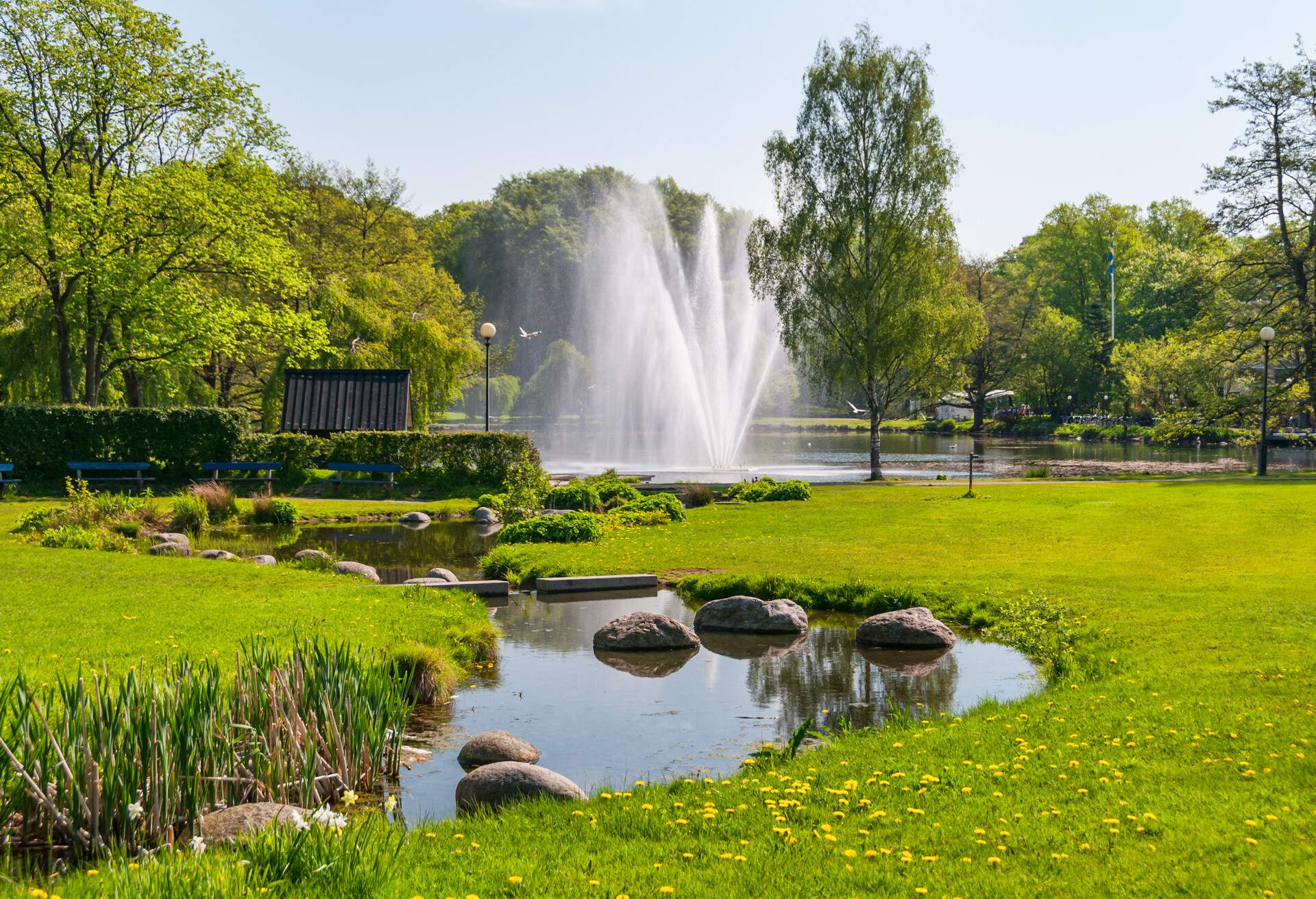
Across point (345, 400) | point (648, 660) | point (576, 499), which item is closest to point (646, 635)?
point (648, 660)

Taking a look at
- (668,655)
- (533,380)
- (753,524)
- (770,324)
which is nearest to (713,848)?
(668,655)

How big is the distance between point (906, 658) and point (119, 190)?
96.1 feet

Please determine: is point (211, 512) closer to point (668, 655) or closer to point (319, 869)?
point (668, 655)

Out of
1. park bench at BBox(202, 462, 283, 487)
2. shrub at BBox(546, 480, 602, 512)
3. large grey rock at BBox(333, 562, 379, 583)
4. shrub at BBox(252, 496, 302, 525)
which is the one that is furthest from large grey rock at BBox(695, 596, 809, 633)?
park bench at BBox(202, 462, 283, 487)

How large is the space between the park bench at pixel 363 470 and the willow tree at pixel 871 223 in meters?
16.7

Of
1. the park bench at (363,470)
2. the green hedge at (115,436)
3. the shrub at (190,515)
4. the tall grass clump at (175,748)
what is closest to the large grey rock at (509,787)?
the tall grass clump at (175,748)

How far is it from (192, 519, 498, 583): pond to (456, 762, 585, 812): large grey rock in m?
10.7

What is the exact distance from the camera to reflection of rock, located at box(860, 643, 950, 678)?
1182 centimetres

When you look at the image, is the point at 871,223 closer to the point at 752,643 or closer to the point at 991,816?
the point at 752,643

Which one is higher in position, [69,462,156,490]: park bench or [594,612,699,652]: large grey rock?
[69,462,156,490]: park bench

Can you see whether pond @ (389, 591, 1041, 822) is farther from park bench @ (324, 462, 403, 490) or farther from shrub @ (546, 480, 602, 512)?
park bench @ (324, 462, 403, 490)

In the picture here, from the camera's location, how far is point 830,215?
1537 inches

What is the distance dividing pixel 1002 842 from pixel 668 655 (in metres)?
7.23

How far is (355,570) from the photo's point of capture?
17047 millimetres
